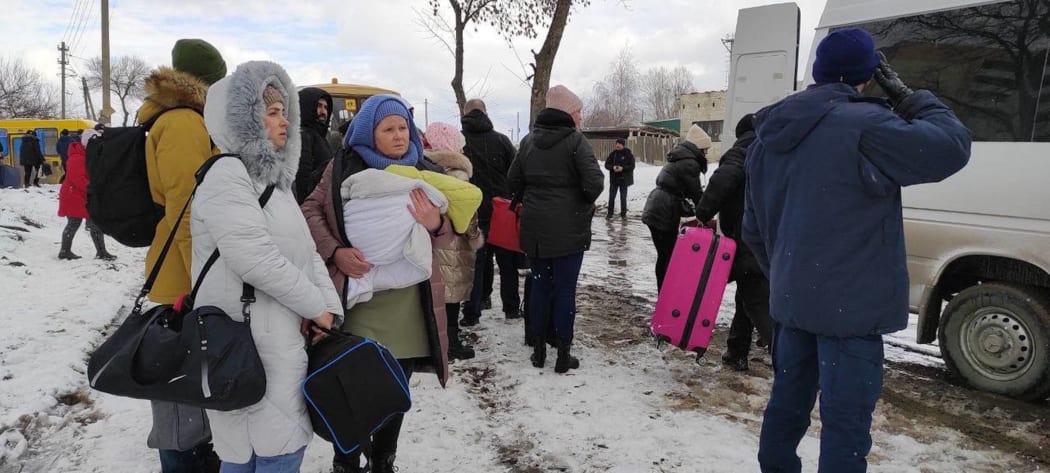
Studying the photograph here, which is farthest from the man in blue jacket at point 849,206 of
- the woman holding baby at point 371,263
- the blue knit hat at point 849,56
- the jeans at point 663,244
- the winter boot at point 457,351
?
the jeans at point 663,244

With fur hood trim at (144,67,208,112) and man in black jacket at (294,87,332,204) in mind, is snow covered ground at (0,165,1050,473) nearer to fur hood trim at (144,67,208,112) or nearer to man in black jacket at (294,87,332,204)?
man in black jacket at (294,87,332,204)

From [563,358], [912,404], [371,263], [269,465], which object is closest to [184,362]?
[269,465]

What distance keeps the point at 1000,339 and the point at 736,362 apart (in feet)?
5.36

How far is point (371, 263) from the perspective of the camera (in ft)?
8.42

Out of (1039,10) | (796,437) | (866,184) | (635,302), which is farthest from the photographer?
(635,302)

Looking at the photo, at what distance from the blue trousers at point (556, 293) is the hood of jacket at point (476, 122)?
1.70m

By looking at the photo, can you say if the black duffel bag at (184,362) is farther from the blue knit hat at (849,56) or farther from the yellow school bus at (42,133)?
the yellow school bus at (42,133)

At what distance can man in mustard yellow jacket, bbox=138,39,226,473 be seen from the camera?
7.63 ft

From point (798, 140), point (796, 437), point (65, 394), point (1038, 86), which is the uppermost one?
point (1038, 86)

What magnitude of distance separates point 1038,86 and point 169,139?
15.2ft

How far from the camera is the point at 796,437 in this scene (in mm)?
2615

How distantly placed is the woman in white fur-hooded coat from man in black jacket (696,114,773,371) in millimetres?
3060

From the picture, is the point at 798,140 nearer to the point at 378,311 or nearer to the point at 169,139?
the point at 378,311

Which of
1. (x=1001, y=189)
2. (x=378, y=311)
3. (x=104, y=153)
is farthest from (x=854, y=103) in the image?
(x=104, y=153)
